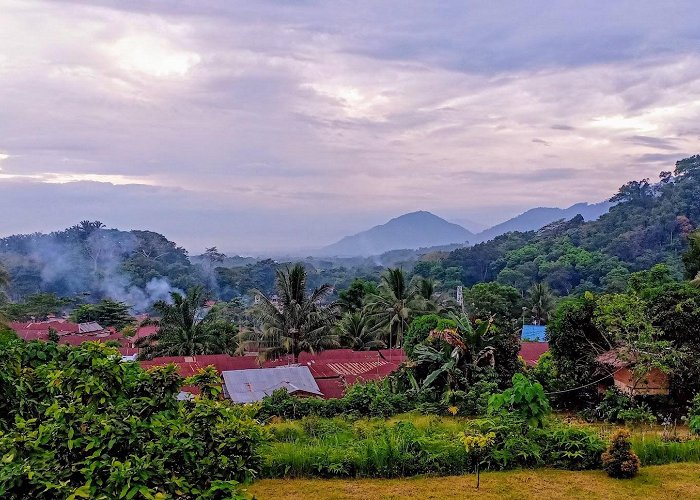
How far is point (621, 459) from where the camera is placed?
311 inches

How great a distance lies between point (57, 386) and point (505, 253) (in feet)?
258

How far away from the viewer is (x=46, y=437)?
313 cm

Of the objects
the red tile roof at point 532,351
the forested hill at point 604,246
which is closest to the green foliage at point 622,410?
the red tile roof at point 532,351

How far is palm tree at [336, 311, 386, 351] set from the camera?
84.2 ft

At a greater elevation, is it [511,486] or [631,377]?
[631,377]

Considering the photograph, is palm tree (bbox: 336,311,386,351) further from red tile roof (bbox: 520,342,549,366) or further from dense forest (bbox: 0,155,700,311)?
dense forest (bbox: 0,155,700,311)

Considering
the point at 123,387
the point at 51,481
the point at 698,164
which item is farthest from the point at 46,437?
the point at 698,164

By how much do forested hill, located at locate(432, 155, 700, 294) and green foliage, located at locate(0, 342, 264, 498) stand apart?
A: 46.3 metres

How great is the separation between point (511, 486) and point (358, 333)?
720 inches

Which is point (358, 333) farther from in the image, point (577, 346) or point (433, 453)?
point (433, 453)

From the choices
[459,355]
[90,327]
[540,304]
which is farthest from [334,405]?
[90,327]

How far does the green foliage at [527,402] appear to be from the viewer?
8.62 metres

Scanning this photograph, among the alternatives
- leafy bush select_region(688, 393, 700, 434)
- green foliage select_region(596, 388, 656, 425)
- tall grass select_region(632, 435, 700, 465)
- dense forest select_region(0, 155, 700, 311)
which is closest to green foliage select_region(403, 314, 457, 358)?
green foliage select_region(596, 388, 656, 425)

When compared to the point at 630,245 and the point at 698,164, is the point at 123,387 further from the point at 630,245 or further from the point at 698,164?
the point at 698,164
